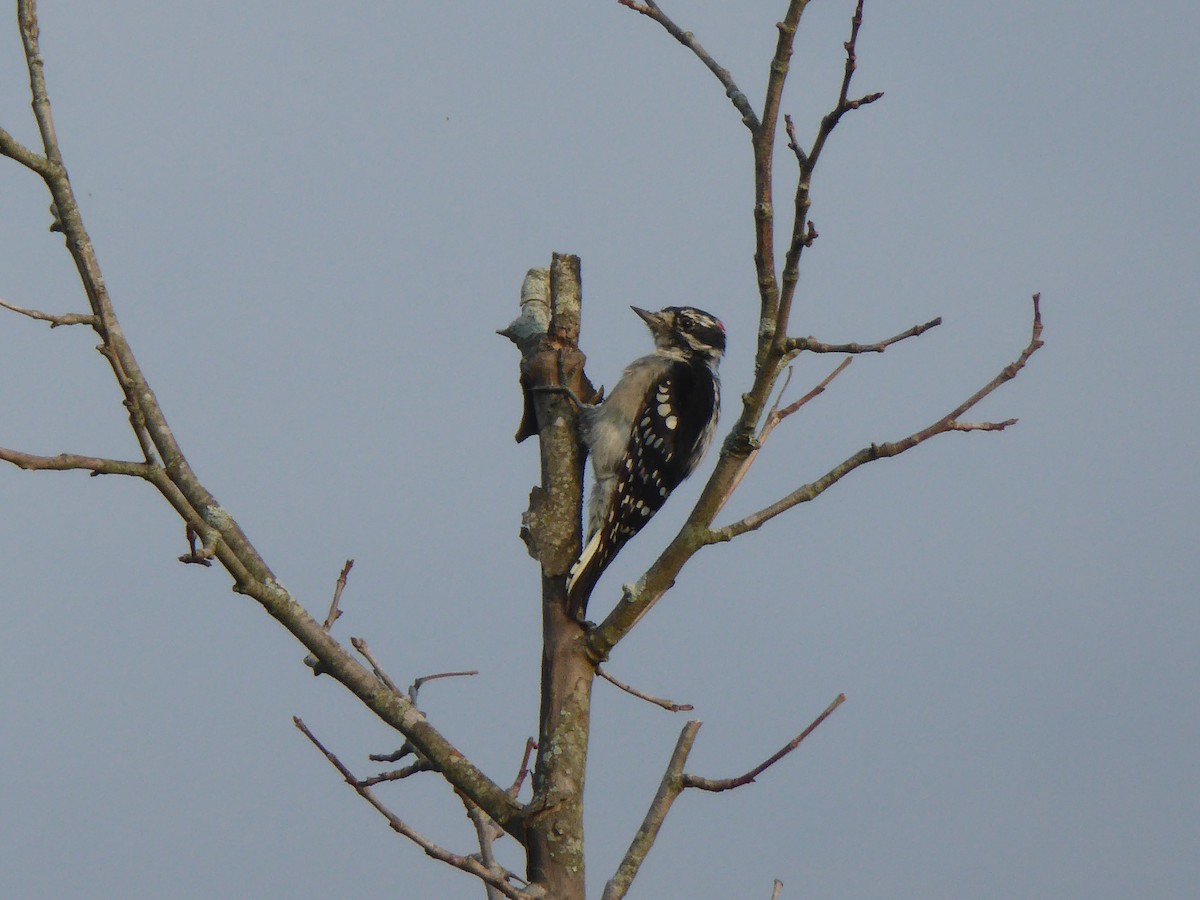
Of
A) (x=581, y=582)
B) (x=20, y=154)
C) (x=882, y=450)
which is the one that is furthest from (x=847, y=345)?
(x=20, y=154)

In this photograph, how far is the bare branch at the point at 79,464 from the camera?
2.52 metres

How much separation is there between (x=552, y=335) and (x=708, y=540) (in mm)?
1629

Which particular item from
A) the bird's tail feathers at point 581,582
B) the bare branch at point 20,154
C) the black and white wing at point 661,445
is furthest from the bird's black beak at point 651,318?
the bare branch at point 20,154

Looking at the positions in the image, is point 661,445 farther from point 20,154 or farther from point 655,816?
point 20,154

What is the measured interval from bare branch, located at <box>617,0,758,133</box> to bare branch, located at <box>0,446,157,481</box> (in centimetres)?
145

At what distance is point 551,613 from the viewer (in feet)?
11.8

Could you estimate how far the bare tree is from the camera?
2.70m

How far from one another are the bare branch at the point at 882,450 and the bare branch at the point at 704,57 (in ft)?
2.69

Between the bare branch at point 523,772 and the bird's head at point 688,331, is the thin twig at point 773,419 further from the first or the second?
the bird's head at point 688,331

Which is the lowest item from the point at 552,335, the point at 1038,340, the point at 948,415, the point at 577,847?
the point at 577,847

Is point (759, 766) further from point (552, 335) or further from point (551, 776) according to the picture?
point (552, 335)

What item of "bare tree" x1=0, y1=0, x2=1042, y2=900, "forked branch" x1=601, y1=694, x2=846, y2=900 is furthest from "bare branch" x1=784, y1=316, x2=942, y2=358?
"forked branch" x1=601, y1=694, x2=846, y2=900

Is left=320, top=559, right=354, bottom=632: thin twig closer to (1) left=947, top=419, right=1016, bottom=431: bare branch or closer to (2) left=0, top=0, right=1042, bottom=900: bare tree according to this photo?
(2) left=0, top=0, right=1042, bottom=900: bare tree

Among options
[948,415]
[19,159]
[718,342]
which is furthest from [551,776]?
[718,342]
